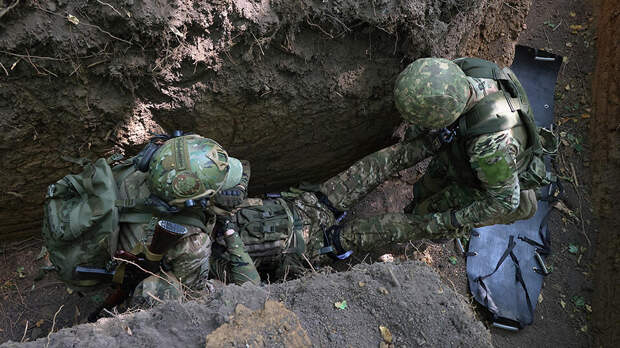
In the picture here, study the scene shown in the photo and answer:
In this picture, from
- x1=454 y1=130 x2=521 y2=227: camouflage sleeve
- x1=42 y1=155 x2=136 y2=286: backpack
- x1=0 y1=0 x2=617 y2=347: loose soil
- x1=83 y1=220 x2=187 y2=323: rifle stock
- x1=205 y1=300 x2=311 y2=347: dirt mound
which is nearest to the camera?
x1=205 y1=300 x2=311 y2=347: dirt mound

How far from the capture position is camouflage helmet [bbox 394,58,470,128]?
11.0ft

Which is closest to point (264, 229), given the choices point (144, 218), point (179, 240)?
point (179, 240)

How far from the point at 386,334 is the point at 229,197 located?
60.0 inches

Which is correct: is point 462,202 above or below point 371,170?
below

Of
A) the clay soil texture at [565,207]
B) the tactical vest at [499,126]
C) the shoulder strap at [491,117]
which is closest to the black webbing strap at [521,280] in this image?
the clay soil texture at [565,207]

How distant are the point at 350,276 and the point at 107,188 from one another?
1.70 metres

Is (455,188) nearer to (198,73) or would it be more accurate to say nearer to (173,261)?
(198,73)

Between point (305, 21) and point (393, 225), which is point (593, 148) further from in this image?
point (305, 21)

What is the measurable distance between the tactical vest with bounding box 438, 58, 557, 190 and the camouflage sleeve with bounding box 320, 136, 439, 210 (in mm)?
270

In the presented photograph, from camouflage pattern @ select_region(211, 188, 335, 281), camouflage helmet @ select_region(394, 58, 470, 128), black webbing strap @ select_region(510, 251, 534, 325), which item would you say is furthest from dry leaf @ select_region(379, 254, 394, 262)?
camouflage helmet @ select_region(394, 58, 470, 128)

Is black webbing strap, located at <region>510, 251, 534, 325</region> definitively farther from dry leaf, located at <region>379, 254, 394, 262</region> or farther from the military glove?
the military glove

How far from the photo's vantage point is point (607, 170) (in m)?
5.45

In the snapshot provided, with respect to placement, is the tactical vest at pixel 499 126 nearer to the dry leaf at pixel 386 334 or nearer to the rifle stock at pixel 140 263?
the dry leaf at pixel 386 334

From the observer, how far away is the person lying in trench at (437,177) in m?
3.45
